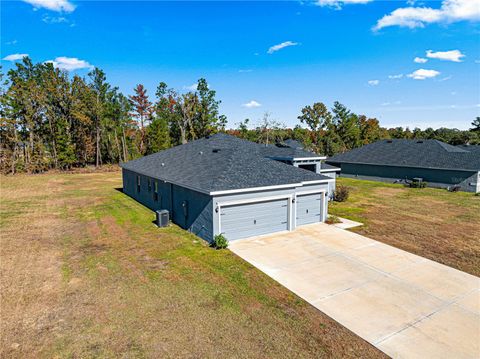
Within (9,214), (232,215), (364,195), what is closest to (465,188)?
(364,195)

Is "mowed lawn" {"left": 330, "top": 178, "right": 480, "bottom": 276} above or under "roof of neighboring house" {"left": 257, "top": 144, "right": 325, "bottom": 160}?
under

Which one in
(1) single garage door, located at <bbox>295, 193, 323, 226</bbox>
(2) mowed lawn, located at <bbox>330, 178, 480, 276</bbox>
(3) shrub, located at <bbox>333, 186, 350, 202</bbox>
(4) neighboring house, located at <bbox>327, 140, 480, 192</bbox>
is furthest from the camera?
(4) neighboring house, located at <bbox>327, 140, 480, 192</bbox>

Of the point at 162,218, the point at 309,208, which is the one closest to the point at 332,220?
the point at 309,208

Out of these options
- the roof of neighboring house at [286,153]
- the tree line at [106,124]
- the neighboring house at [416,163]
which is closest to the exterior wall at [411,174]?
the neighboring house at [416,163]

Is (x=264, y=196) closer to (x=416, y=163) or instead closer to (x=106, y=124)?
(x=416, y=163)

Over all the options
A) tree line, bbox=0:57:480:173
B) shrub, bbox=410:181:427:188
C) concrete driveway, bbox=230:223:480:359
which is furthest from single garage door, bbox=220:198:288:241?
tree line, bbox=0:57:480:173

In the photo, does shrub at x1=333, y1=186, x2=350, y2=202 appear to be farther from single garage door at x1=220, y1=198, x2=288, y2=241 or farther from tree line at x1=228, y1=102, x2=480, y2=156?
tree line at x1=228, y1=102, x2=480, y2=156

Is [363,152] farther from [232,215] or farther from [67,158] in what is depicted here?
[67,158]

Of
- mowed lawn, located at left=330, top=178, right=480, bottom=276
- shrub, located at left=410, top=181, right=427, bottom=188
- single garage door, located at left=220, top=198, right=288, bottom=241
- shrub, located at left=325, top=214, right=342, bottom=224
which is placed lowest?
mowed lawn, located at left=330, top=178, right=480, bottom=276
